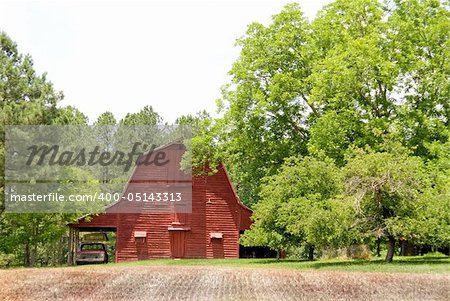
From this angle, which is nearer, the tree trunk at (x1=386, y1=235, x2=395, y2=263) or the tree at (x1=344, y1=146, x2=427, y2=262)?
the tree at (x1=344, y1=146, x2=427, y2=262)

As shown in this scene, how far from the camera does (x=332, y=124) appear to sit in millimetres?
39688

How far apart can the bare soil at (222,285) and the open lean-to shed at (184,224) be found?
3330 centimetres

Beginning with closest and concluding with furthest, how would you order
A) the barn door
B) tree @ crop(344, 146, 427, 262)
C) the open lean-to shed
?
tree @ crop(344, 146, 427, 262) → the open lean-to shed → the barn door

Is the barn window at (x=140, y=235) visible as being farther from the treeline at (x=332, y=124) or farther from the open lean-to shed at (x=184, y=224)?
the treeline at (x=332, y=124)

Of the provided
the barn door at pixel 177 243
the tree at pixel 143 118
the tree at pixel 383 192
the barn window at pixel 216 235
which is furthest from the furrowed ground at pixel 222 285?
the tree at pixel 143 118

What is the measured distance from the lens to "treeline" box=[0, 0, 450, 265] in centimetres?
3019

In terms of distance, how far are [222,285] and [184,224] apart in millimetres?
34207

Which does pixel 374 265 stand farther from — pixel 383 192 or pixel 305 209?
pixel 305 209

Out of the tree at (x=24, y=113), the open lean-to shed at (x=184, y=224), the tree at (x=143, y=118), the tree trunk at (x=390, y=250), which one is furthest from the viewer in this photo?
the tree at (x=143, y=118)

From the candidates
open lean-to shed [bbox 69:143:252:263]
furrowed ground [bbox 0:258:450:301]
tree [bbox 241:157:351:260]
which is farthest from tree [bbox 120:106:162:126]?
furrowed ground [bbox 0:258:450:301]

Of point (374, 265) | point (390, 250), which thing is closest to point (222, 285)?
point (374, 265)

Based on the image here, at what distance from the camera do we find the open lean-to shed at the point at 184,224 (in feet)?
157

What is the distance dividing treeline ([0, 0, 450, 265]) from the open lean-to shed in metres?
2.69

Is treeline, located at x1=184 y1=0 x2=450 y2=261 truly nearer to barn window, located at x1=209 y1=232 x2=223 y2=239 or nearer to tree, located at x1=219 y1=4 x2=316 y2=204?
tree, located at x1=219 y1=4 x2=316 y2=204
